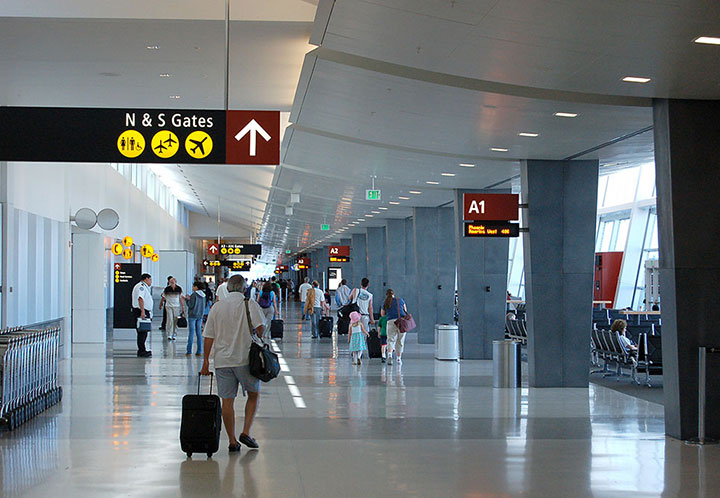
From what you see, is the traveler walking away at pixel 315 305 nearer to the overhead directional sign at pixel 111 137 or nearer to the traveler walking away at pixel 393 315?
the traveler walking away at pixel 393 315

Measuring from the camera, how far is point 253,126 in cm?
870

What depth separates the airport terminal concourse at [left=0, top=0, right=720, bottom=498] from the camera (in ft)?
25.6

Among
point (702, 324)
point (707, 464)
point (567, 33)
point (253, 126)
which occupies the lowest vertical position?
point (707, 464)

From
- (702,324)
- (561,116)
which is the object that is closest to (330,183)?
(561,116)

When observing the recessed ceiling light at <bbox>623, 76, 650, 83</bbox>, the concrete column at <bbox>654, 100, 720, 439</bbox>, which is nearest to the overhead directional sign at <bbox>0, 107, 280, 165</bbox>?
the recessed ceiling light at <bbox>623, 76, 650, 83</bbox>

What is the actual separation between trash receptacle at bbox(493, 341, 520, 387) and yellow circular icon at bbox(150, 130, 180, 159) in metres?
8.07

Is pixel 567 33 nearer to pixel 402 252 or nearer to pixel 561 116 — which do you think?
pixel 561 116

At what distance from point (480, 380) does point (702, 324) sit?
6.18 meters

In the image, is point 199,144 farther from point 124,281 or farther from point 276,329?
point 276,329

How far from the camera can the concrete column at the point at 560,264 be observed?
1551cm

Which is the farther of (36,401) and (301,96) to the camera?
(301,96)

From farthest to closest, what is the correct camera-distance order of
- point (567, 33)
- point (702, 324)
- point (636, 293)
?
point (636, 293), point (702, 324), point (567, 33)

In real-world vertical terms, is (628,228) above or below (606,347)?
above

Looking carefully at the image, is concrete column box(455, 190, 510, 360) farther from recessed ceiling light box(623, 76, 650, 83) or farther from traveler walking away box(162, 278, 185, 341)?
recessed ceiling light box(623, 76, 650, 83)
